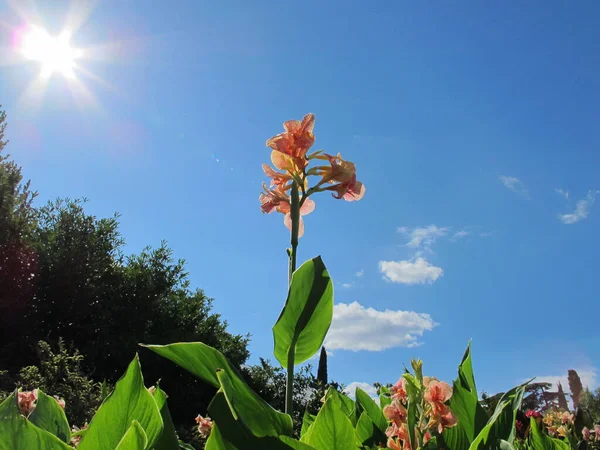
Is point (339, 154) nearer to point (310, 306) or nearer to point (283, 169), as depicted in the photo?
Answer: point (283, 169)

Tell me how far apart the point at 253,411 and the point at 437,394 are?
1.81 feet

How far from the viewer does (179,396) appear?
16516 millimetres

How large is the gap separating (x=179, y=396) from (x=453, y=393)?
55.6ft

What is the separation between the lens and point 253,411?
0.77 metres

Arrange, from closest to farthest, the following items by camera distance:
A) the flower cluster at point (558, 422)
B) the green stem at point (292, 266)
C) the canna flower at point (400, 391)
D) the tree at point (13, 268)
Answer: the green stem at point (292, 266)
the canna flower at point (400, 391)
the flower cluster at point (558, 422)
the tree at point (13, 268)

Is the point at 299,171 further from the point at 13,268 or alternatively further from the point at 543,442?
the point at 13,268

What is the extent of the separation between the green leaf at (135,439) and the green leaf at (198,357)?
6.7 inches

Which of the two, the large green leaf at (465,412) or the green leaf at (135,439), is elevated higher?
the large green leaf at (465,412)

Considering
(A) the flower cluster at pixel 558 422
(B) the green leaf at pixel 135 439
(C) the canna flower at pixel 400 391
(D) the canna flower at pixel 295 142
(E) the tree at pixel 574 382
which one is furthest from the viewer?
(E) the tree at pixel 574 382

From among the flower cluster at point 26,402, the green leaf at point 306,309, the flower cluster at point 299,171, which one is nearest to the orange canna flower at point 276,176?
the flower cluster at point 299,171

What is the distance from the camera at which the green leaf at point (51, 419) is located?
1050 millimetres

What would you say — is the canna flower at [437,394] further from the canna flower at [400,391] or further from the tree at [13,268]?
the tree at [13,268]

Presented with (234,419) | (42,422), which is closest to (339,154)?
→ (234,419)

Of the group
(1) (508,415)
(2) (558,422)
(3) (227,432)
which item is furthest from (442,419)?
(2) (558,422)
